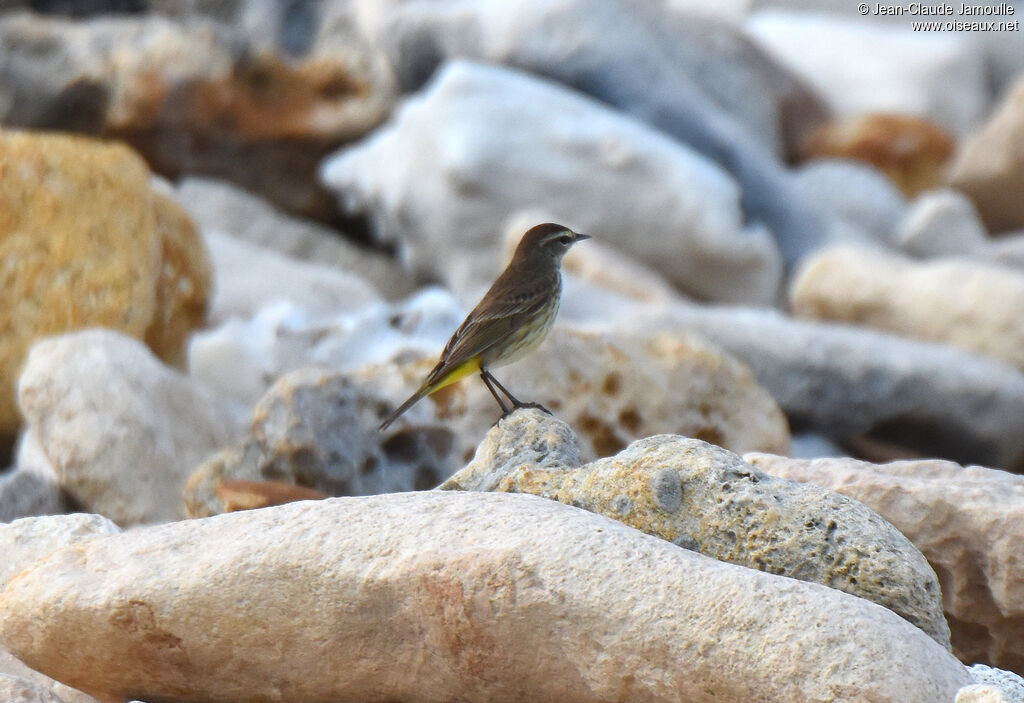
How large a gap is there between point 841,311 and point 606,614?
6859 millimetres

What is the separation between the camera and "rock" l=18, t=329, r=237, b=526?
559 centimetres

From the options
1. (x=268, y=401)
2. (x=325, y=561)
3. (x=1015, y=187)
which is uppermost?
(x=325, y=561)

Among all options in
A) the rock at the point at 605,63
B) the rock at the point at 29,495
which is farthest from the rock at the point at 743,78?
the rock at the point at 29,495

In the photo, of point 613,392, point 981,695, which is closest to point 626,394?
point 613,392

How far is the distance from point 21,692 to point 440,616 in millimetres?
923

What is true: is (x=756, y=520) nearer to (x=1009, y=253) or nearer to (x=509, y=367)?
(x=509, y=367)

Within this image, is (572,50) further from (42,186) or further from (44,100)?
(42,186)

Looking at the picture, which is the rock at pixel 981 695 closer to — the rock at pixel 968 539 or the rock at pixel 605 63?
the rock at pixel 968 539

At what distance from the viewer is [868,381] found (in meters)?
7.69

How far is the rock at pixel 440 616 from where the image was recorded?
289 cm

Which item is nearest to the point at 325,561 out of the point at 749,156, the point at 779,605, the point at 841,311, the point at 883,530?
the point at 779,605

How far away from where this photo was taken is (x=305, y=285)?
8961 millimetres

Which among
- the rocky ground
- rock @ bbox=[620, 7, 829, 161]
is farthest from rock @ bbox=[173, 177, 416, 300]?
rock @ bbox=[620, 7, 829, 161]

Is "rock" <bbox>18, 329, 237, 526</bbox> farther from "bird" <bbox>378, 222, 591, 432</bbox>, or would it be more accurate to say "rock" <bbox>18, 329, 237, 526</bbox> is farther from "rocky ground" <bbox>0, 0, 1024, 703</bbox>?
"bird" <bbox>378, 222, 591, 432</bbox>
